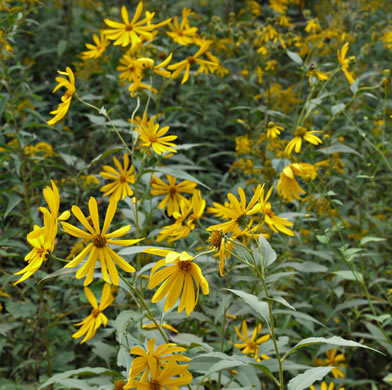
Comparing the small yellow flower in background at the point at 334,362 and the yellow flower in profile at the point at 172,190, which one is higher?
the yellow flower in profile at the point at 172,190

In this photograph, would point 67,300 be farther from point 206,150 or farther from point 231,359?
point 206,150

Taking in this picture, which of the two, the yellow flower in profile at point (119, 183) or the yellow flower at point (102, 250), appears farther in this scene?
the yellow flower in profile at point (119, 183)

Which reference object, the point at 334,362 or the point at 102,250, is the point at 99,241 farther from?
the point at 334,362

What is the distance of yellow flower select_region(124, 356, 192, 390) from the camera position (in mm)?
1120

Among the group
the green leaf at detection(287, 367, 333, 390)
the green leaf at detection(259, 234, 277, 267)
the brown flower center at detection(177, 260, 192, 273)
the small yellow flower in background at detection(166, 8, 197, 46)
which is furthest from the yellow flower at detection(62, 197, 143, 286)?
the small yellow flower in background at detection(166, 8, 197, 46)

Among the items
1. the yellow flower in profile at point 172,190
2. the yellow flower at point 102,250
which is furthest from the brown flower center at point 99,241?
the yellow flower in profile at point 172,190

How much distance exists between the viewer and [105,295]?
1.57m

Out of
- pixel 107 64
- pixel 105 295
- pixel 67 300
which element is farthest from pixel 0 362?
pixel 107 64

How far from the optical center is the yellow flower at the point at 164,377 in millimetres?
1120

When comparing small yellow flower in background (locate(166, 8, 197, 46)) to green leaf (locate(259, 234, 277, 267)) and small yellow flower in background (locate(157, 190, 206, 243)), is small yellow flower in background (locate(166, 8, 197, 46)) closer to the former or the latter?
small yellow flower in background (locate(157, 190, 206, 243))

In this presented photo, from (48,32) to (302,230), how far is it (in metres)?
3.35

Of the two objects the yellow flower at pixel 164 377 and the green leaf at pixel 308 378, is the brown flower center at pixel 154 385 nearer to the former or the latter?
the yellow flower at pixel 164 377

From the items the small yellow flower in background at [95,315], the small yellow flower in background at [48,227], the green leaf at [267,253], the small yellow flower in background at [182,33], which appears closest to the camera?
the small yellow flower in background at [48,227]

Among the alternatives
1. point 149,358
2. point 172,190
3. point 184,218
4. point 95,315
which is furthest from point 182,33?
point 149,358
